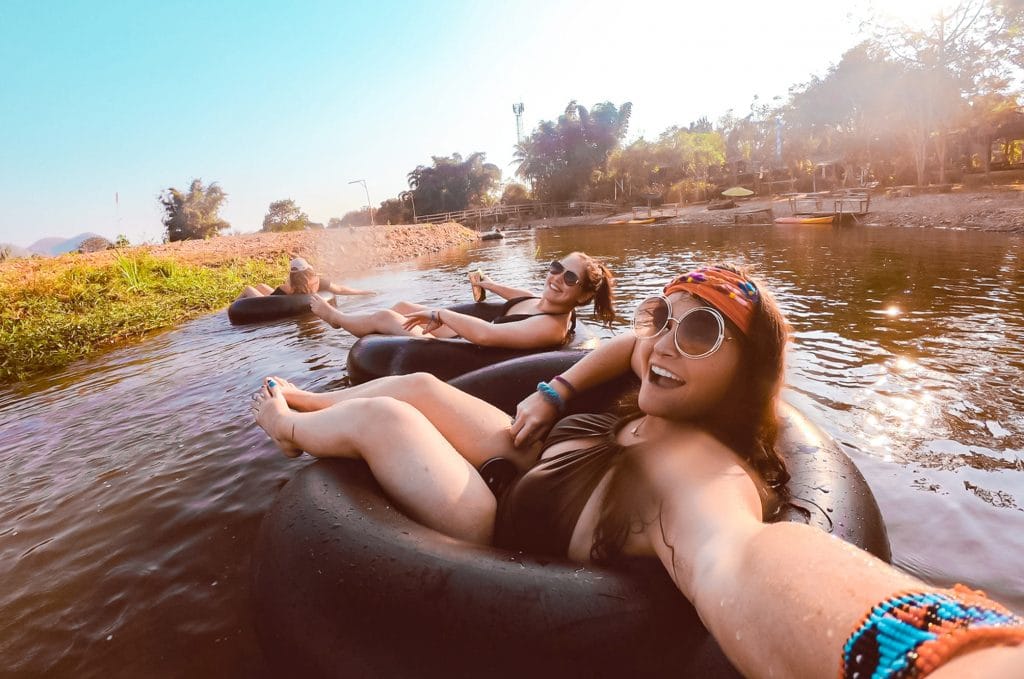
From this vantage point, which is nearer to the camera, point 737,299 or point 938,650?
point 938,650

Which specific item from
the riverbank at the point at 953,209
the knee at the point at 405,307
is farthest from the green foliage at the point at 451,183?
the knee at the point at 405,307

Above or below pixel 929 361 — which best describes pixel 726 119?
above

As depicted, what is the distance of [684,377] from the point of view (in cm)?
149

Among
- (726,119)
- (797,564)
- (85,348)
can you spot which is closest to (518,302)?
(797,564)

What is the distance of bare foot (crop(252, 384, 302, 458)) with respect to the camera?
2.47 meters

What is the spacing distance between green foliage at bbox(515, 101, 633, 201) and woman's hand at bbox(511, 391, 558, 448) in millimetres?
50939

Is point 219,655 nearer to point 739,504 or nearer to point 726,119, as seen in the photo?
point 739,504

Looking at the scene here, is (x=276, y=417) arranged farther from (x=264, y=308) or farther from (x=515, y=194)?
(x=515, y=194)

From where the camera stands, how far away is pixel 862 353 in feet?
16.6

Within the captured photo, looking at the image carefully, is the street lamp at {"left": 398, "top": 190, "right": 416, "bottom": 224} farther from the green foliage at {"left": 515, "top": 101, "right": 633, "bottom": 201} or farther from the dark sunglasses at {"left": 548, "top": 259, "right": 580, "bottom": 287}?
the dark sunglasses at {"left": 548, "top": 259, "right": 580, "bottom": 287}

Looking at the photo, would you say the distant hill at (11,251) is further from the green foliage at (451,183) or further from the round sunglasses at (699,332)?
the green foliage at (451,183)

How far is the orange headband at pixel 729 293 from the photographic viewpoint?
57.6 inches

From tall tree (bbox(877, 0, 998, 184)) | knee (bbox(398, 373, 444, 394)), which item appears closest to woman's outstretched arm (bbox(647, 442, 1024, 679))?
knee (bbox(398, 373, 444, 394))

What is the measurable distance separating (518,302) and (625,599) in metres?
3.40
